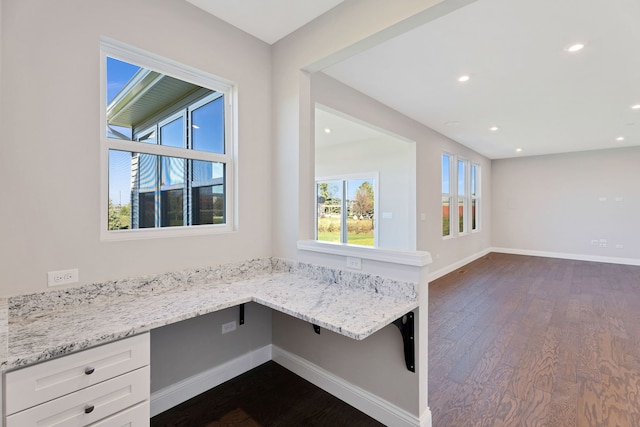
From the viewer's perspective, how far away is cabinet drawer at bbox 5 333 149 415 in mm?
1116

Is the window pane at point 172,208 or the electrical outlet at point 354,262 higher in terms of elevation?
the window pane at point 172,208

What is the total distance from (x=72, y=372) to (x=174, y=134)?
1.59m

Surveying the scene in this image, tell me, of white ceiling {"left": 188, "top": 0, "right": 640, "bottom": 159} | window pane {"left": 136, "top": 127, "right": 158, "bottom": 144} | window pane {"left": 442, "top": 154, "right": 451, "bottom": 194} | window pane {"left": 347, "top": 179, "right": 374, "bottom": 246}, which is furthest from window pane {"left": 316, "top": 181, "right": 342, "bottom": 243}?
window pane {"left": 136, "top": 127, "right": 158, "bottom": 144}

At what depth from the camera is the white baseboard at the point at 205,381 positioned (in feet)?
6.55

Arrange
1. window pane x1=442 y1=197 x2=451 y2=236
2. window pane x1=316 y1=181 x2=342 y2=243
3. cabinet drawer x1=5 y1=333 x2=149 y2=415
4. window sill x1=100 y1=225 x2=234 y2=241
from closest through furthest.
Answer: cabinet drawer x1=5 y1=333 x2=149 y2=415 → window sill x1=100 y1=225 x2=234 y2=241 → window pane x1=442 y1=197 x2=451 y2=236 → window pane x1=316 y1=181 x2=342 y2=243

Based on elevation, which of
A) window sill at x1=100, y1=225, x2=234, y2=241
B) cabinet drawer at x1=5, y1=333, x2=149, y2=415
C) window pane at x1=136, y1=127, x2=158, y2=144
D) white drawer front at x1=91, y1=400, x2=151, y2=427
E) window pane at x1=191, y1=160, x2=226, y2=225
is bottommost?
white drawer front at x1=91, y1=400, x2=151, y2=427

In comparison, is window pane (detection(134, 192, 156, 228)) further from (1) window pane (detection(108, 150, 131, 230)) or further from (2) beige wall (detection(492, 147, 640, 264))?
(2) beige wall (detection(492, 147, 640, 264))

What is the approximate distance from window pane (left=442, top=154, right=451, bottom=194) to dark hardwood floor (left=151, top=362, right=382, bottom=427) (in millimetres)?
4990

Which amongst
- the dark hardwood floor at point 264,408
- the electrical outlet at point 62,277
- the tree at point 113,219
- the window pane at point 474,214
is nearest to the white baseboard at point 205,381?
the dark hardwood floor at point 264,408

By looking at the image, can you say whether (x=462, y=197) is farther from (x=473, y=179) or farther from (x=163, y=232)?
(x=163, y=232)

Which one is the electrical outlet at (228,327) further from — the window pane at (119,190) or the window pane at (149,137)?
the window pane at (149,137)

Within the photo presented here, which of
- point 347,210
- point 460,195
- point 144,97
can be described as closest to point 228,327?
point 144,97

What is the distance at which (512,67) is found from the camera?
3018 mm

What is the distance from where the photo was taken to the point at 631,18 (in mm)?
Answer: 2246
